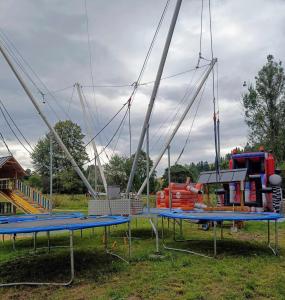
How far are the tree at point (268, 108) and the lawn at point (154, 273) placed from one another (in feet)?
50.7

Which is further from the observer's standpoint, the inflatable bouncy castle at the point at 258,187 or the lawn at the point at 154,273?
the inflatable bouncy castle at the point at 258,187

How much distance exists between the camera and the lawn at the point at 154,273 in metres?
4.28

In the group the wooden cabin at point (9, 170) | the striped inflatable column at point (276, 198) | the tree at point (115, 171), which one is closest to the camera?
the tree at point (115, 171)

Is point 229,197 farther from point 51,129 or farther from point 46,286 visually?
point 46,286

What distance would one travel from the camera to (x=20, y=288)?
4703mm

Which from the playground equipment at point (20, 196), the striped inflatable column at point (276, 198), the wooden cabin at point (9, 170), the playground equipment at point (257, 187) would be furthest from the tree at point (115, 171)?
the wooden cabin at point (9, 170)

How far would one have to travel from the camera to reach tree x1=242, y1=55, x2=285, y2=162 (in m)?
22.2

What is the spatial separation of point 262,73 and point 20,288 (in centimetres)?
2144

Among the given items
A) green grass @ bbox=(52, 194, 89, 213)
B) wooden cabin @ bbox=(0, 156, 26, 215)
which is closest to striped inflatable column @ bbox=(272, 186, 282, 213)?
wooden cabin @ bbox=(0, 156, 26, 215)

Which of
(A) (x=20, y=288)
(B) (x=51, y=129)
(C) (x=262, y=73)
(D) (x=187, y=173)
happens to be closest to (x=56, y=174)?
(D) (x=187, y=173)

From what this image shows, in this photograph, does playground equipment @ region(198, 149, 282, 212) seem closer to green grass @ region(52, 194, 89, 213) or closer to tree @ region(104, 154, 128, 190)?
tree @ region(104, 154, 128, 190)

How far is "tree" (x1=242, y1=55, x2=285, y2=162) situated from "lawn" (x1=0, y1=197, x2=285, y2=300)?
1544 centimetres

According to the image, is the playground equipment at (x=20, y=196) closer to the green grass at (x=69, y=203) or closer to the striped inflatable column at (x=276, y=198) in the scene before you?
the green grass at (x=69, y=203)

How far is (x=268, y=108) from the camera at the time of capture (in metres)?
22.9
